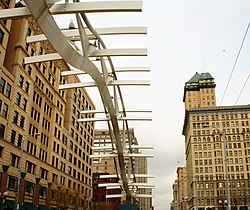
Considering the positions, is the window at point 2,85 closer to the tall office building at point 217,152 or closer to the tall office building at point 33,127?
the tall office building at point 33,127

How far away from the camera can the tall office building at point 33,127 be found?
39031mm

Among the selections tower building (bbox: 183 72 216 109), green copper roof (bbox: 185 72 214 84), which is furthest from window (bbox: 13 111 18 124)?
green copper roof (bbox: 185 72 214 84)

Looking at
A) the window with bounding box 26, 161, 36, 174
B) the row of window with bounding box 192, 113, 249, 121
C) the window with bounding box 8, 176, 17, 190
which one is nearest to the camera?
the window with bounding box 8, 176, 17, 190

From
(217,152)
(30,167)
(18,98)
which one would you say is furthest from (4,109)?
(217,152)

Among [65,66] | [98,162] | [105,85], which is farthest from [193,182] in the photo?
[105,85]

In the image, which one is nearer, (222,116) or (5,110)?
(5,110)

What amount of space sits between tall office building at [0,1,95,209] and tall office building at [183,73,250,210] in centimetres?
6020

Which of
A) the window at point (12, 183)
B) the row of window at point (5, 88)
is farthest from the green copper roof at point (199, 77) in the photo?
the window at point (12, 183)

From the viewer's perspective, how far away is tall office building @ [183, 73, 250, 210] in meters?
114

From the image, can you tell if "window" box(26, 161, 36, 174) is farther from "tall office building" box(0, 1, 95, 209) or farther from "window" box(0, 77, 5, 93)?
"window" box(0, 77, 5, 93)

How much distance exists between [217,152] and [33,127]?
88155 millimetres

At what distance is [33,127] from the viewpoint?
1909 inches

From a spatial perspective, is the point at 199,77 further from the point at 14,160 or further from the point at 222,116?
the point at 14,160

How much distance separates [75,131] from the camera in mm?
73125
